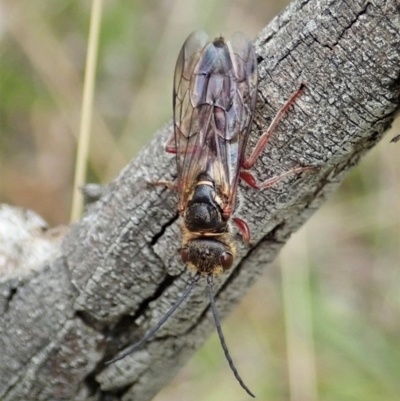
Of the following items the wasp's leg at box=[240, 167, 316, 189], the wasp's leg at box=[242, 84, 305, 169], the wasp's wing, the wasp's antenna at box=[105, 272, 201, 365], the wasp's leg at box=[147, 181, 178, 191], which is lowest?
the wasp's antenna at box=[105, 272, 201, 365]

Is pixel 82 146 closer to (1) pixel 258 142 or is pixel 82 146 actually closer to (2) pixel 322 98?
(1) pixel 258 142

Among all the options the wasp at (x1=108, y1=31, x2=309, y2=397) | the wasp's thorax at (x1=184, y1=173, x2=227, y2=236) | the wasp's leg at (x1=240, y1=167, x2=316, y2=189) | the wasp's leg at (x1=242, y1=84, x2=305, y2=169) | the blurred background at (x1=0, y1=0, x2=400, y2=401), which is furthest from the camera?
the blurred background at (x1=0, y1=0, x2=400, y2=401)

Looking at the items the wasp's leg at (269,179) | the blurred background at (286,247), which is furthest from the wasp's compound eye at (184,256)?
the blurred background at (286,247)

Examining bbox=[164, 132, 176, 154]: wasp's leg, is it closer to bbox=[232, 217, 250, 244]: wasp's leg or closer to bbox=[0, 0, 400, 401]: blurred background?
bbox=[232, 217, 250, 244]: wasp's leg

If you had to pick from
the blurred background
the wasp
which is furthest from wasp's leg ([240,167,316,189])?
the blurred background

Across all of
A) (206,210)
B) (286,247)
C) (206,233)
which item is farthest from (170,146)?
(286,247)

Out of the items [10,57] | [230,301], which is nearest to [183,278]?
[230,301]
